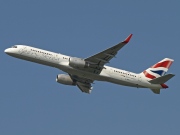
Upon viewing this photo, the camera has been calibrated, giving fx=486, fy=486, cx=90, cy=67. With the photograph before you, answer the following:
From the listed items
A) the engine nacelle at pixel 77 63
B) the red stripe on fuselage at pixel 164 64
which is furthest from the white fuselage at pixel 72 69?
the red stripe on fuselage at pixel 164 64

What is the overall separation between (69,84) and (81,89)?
3.08 m

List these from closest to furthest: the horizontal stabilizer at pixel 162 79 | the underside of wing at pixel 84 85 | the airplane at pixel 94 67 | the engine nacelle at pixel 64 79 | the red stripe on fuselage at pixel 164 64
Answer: the horizontal stabilizer at pixel 162 79 < the airplane at pixel 94 67 < the red stripe on fuselage at pixel 164 64 < the engine nacelle at pixel 64 79 < the underside of wing at pixel 84 85

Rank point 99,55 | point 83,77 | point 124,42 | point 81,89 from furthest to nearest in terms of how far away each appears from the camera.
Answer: point 81,89
point 83,77
point 99,55
point 124,42

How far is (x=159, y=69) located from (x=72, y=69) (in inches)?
622

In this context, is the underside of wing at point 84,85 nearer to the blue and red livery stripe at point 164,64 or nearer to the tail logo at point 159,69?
the tail logo at point 159,69

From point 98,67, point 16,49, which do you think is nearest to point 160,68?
point 98,67

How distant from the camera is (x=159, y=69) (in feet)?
269

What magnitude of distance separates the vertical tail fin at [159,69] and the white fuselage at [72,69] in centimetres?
219

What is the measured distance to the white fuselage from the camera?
75.6 meters

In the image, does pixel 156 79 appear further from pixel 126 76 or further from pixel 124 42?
pixel 124 42

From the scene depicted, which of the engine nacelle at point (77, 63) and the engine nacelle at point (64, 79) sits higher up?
the engine nacelle at point (77, 63)

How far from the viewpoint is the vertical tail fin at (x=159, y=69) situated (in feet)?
264

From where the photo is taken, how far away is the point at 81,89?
85.4 m

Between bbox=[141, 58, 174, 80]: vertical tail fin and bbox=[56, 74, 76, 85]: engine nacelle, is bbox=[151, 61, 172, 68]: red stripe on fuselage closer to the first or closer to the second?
bbox=[141, 58, 174, 80]: vertical tail fin
